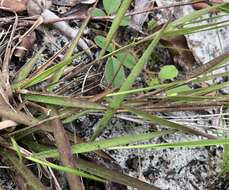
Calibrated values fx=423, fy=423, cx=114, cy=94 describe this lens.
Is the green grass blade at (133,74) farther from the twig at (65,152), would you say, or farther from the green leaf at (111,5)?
the green leaf at (111,5)

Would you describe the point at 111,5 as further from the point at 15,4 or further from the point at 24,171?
the point at 24,171

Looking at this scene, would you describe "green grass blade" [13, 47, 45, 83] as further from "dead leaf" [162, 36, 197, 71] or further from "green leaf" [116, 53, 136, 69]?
"dead leaf" [162, 36, 197, 71]

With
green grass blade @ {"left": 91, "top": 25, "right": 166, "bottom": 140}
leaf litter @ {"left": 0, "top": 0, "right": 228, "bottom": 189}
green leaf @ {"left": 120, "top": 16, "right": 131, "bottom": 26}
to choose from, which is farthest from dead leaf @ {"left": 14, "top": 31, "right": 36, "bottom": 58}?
green grass blade @ {"left": 91, "top": 25, "right": 166, "bottom": 140}

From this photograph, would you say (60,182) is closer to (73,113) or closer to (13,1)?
(73,113)

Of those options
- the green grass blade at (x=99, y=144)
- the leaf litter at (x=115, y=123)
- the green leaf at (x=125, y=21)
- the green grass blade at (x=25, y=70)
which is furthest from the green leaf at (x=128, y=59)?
the green grass blade at (x=99, y=144)

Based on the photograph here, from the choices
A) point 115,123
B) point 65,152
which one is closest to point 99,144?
point 65,152

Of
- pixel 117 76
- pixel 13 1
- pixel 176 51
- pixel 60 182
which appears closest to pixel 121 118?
pixel 117 76
